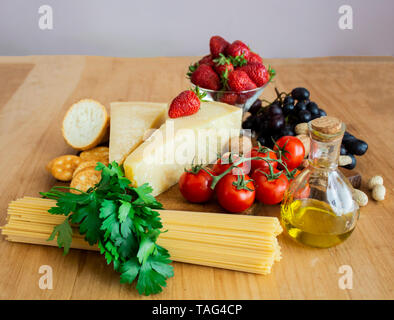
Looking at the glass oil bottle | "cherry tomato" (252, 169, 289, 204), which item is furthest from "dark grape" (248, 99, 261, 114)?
the glass oil bottle

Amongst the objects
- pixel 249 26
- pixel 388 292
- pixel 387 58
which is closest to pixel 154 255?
pixel 388 292

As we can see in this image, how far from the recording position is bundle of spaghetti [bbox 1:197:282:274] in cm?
97

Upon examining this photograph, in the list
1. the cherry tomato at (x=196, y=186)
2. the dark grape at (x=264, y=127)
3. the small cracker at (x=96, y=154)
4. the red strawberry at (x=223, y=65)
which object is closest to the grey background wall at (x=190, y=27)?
the red strawberry at (x=223, y=65)

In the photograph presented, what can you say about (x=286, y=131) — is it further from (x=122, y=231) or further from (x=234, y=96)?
(x=122, y=231)

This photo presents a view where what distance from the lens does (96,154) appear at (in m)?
1.41

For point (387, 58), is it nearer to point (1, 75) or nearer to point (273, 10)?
point (273, 10)

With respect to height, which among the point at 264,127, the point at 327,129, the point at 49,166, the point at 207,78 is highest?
the point at 327,129

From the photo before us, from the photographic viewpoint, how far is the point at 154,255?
37.4 inches

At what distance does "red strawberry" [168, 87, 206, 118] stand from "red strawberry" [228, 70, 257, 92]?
160 mm

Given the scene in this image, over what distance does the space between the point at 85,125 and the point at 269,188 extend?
2.15 feet

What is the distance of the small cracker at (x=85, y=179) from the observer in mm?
1225

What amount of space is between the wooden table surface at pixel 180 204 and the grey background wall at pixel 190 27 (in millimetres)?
579

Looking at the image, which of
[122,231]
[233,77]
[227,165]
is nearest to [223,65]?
[233,77]

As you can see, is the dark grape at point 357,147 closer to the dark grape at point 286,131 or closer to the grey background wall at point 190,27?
the dark grape at point 286,131
